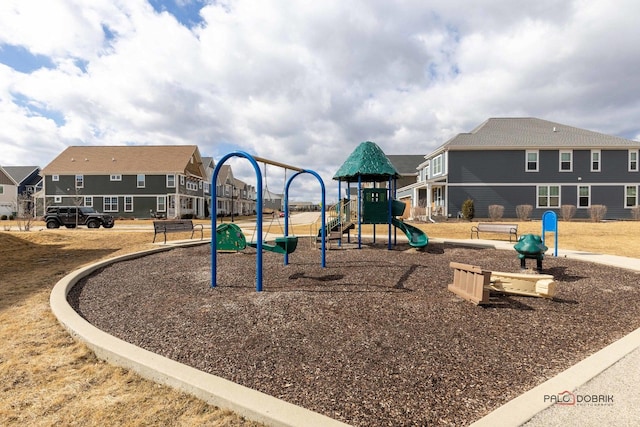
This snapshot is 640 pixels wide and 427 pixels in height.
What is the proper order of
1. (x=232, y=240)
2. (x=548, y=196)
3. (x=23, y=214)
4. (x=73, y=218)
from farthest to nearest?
(x=23, y=214), (x=548, y=196), (x=73, y=218), (x=232, y=240)

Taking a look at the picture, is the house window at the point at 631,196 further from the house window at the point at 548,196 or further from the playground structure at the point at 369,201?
the playground structure at the point at 369,201

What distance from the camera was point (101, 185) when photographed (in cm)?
4000

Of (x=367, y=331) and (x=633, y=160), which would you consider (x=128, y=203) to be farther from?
(x=633, y=160)

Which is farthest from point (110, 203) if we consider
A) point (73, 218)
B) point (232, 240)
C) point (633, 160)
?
point (633, 160)

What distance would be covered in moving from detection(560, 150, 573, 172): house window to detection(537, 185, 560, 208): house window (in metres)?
1.75

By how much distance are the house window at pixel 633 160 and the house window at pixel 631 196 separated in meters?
1.55

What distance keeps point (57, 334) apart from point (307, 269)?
17.8 ft

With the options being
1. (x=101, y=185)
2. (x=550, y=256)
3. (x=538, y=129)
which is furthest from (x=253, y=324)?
(x=101, y=185)

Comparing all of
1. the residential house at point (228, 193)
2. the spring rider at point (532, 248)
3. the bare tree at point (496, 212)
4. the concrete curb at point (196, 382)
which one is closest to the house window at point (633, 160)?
the bare tree at point (496, 212)

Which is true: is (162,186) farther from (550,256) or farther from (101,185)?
(550,256)

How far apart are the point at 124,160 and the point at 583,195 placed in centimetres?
4955

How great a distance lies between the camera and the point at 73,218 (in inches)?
1013

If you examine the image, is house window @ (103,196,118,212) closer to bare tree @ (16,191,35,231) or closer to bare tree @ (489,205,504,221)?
bare tree @ (16,191,35,231)

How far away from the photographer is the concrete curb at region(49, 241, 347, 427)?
259 cm
